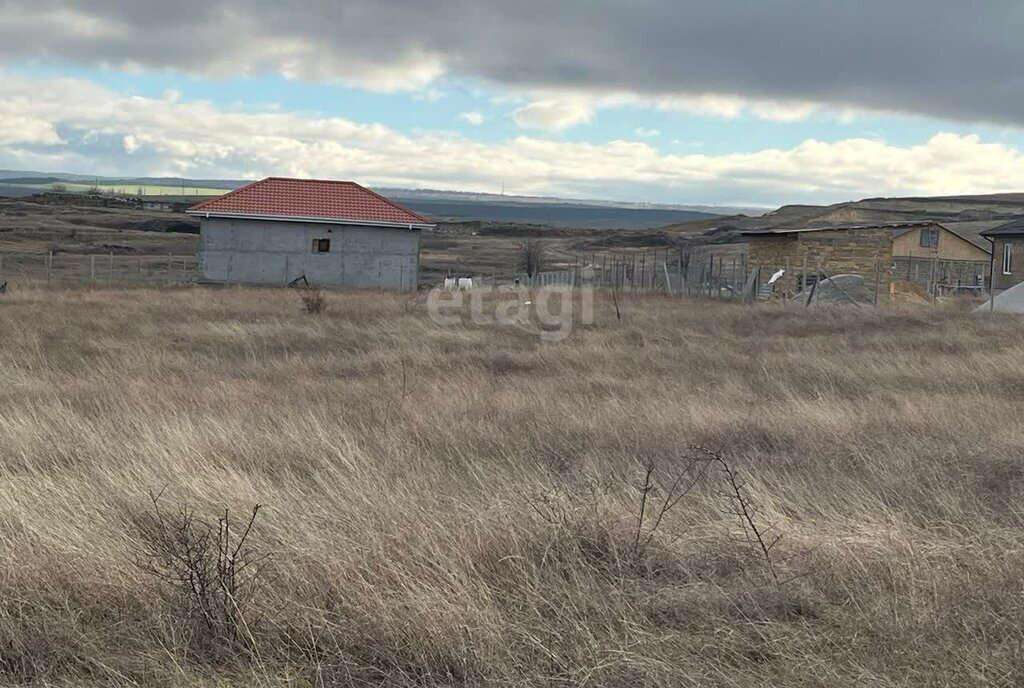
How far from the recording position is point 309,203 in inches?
1426

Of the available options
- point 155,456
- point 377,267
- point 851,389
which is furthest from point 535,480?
point 377,267

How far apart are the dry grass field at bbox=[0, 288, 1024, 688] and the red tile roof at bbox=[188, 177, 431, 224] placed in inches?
1029

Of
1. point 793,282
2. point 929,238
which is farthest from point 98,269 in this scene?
point 929,238

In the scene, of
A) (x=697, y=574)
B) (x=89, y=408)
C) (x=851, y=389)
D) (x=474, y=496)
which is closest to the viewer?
(x=697, y=574)

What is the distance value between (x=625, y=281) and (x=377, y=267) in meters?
9.42

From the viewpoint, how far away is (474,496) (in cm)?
514

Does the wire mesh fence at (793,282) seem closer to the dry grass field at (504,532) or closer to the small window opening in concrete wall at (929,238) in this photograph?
the small window opening in concrete wall at (929,238)

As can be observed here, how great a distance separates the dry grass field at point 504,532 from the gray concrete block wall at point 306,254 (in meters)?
25.9

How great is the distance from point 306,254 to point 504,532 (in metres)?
32.6

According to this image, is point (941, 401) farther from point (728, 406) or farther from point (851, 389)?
point (728, 406)

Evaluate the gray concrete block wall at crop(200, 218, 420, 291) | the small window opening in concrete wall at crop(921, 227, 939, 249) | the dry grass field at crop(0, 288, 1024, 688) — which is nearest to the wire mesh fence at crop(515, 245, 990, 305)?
the gray concrete block wall at crop(200, 218, 420, 291)

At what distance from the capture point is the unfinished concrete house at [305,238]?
35.1 meters

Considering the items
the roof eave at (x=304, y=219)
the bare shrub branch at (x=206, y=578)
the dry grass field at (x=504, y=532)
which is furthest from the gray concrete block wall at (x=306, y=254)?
the bare shrub branch at (x=206, y=578)

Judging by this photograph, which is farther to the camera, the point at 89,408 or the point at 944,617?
the point at 89,408
